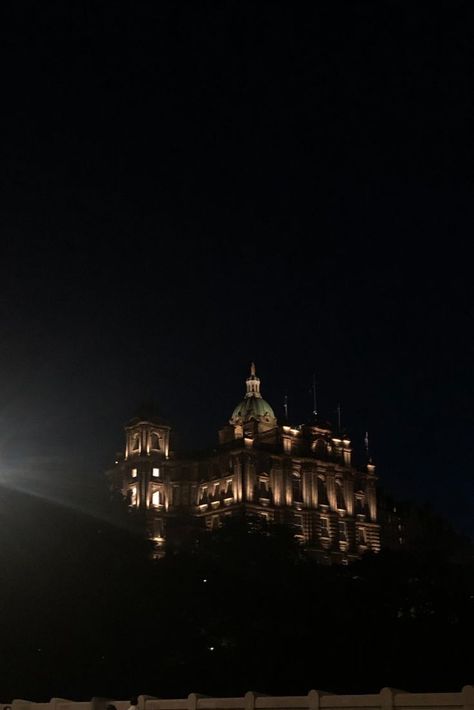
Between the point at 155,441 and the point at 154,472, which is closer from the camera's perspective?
the point at 154,472

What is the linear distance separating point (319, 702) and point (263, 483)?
101 m

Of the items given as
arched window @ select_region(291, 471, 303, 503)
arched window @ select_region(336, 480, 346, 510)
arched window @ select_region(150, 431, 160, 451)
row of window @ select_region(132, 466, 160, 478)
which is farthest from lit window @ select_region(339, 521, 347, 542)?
arched window @ select_region(150, 431, 160, 451)

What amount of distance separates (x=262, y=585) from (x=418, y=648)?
34.0 ft

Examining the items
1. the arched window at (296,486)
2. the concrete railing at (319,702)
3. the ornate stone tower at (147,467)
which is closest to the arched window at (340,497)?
the arched window at (296,486)

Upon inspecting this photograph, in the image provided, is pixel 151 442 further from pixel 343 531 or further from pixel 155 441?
pixel 343 531

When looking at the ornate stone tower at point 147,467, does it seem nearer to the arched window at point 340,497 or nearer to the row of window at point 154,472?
the row of window at point 154,472

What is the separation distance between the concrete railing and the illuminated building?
90732 millimetres

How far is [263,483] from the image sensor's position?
122 meters

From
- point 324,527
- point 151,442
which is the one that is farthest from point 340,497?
point 151,442

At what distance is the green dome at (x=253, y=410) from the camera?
137m

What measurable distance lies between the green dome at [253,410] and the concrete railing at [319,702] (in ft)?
357

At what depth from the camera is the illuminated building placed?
120 metres

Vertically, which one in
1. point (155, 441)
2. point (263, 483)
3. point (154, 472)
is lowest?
point (263, 483)

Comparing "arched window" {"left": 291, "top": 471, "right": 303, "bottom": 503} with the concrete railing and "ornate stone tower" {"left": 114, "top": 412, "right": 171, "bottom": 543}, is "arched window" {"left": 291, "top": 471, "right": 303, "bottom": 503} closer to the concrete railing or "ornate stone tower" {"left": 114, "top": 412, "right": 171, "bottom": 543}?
"ornate stone tower" {"left": 114, "top": 412, "right": 171, "bottom": 543}
